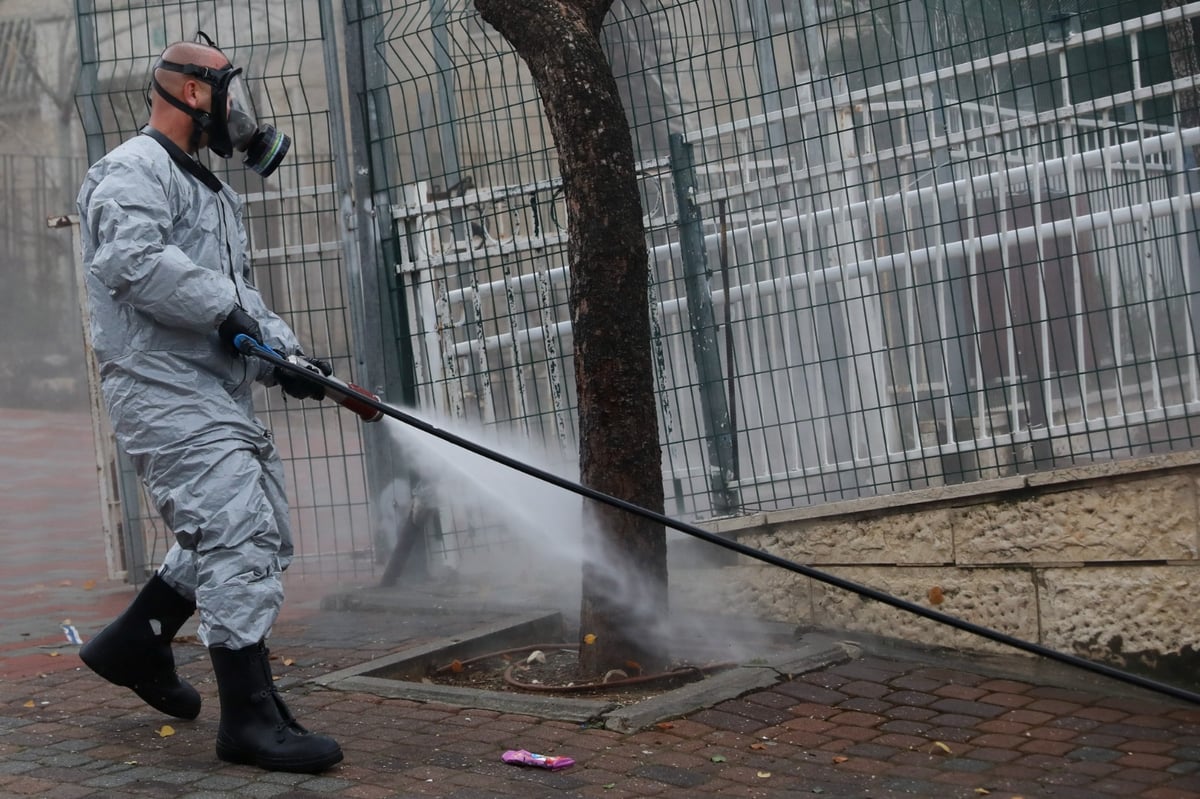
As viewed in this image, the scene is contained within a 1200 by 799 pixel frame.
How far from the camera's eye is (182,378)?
12.9 feet

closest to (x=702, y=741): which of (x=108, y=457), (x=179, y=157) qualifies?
(x=179, y=157)

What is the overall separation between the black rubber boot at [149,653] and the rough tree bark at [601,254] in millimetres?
1398

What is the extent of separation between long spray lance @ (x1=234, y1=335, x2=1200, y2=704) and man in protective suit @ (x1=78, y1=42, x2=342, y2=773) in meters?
0.12

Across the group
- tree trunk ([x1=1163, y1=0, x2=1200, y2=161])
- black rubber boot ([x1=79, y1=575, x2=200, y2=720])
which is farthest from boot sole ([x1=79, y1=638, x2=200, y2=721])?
tree trunk ([x1=1163, y1=0, x2=1200, y2=161])

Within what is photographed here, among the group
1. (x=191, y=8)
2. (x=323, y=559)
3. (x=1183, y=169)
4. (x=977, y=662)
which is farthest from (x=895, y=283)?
(x=191, y=8)

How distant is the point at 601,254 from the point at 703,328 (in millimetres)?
1184

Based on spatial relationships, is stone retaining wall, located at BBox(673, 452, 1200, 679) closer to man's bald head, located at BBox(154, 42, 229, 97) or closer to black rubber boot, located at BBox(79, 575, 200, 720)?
black rubber boot, located at BBox(79, 575, 200, 720)

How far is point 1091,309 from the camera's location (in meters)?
4.80

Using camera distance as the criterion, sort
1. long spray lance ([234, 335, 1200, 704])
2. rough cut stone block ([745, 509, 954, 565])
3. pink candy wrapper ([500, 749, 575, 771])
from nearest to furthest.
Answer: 1. long spray lance ([234, 335, 1200, 704])
2. pink candy wrapper ([500, 749, 575, 771])
3. rough cut stone block ([745, 509, 954, 565])

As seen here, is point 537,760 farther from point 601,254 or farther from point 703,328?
point 703,328

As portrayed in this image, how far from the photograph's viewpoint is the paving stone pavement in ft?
11.9

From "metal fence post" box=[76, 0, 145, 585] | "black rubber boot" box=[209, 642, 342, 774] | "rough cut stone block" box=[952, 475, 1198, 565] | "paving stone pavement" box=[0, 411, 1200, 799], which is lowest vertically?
"paving stone pavement" box=[0, 411, 1200, 799]

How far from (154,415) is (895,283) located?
2.75m

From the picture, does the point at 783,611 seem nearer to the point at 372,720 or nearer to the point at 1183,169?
the point at 372,720
